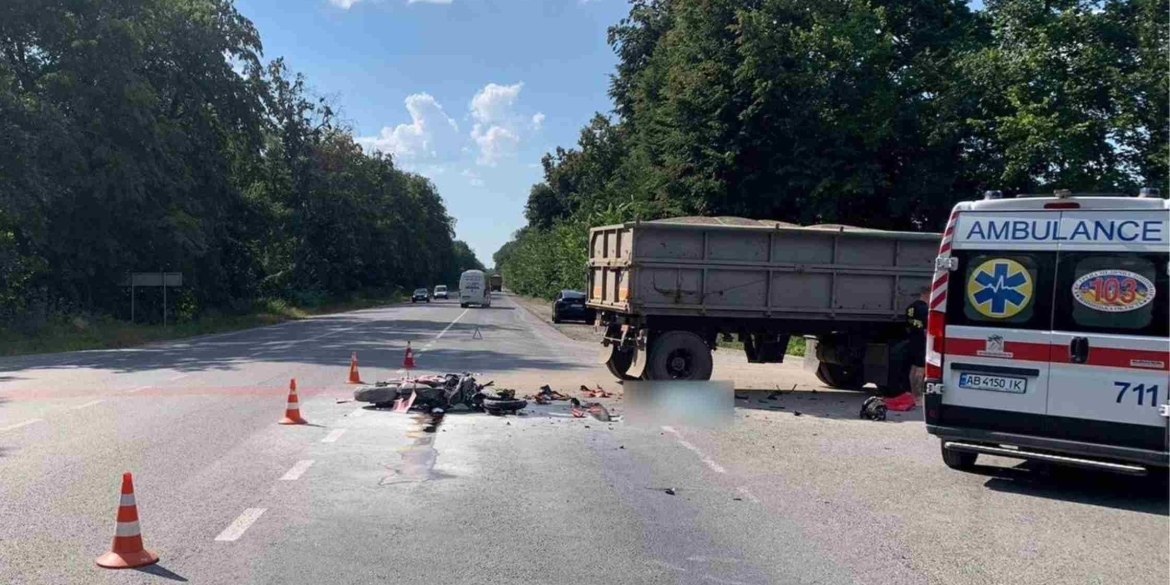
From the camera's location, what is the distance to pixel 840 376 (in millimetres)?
18094

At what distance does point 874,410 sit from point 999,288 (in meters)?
4.92

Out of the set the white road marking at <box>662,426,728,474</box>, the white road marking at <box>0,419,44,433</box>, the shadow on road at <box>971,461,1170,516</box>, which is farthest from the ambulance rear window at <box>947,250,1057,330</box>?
the white road marking at <box>0,419,44,433</box>

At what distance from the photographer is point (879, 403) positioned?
14.1 metres

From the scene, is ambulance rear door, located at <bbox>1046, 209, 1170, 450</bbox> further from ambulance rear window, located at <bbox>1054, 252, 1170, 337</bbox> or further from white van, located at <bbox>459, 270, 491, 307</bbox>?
white van, located at <bbox>459, 270, 491, 307</bbox>

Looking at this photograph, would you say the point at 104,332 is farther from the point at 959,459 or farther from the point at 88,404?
the point at 959,459

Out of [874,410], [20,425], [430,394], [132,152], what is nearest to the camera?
[20,425]

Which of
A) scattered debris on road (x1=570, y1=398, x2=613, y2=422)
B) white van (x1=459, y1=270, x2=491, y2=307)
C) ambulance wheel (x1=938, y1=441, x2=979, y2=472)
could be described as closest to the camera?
ambulance wheel (x1=938, y1=441, x2=979, y2=472)

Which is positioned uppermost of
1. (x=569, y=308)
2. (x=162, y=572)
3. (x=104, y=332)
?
(x=569, y=308)

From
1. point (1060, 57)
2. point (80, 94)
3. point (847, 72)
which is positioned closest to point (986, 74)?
point (1060, 57)

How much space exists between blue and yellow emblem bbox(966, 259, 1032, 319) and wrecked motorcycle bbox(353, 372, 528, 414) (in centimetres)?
633

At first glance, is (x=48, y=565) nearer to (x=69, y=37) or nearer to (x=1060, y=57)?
(x=1060, y=57)

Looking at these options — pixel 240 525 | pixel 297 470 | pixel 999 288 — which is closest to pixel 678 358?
pixel 999 288

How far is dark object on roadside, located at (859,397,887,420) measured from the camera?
1403 centimetres

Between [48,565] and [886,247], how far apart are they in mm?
13374
